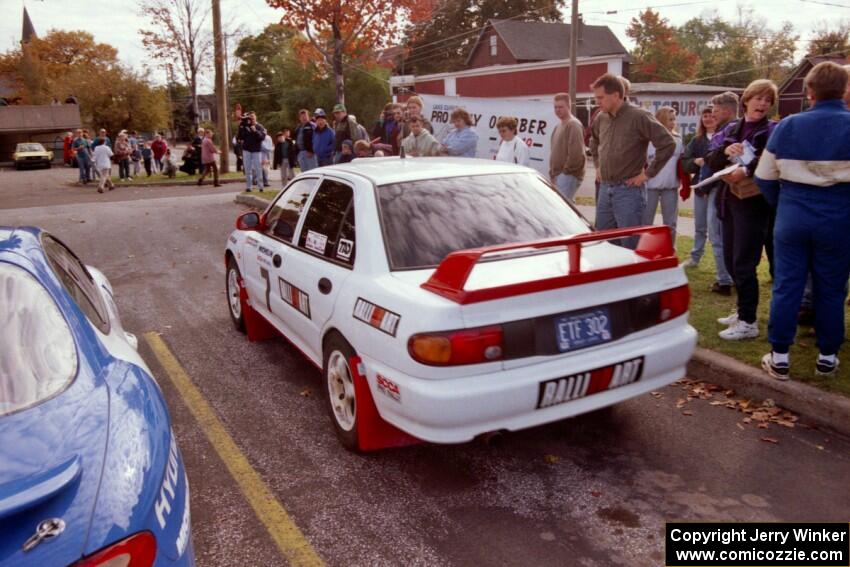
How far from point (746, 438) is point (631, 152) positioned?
291 centimetres

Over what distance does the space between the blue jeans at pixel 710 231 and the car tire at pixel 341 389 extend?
3.96 meters

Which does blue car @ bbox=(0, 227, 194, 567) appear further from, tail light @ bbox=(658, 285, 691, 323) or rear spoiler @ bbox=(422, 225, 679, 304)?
tail light @ bbox=(658, 285, 691, 323)

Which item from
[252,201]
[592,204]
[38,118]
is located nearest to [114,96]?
[38,118]

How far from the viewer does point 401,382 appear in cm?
315

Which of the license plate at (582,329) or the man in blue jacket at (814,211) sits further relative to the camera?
the man in blue jacket at (814,211)

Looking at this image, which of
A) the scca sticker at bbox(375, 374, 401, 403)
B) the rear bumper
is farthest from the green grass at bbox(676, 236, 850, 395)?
the scca sticker at bbox(375, 374, 401, 403)

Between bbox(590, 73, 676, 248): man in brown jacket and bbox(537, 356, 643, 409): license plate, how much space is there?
116 inches

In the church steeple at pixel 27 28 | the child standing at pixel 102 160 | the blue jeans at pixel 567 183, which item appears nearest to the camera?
the blue jeans at pixel 567 183

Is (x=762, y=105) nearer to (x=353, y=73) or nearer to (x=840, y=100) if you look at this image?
(x=840, y=100)

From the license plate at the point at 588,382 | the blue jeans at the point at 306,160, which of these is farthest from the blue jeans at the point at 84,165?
the license plate at the point at 588,382

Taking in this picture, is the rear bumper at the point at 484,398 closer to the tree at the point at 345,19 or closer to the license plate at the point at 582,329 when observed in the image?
the license plate at the point at 582,329

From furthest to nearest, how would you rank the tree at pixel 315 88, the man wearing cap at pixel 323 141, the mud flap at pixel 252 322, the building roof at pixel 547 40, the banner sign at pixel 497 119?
the tree at pixel 315 88
the building roof at pixel 547 40
the man wearing cap at pixel 323 141
the banner sign at pixel 497 119
the mud flap at pixel 252 322

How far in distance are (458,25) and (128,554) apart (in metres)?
72.0

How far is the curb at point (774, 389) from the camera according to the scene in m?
3.94
